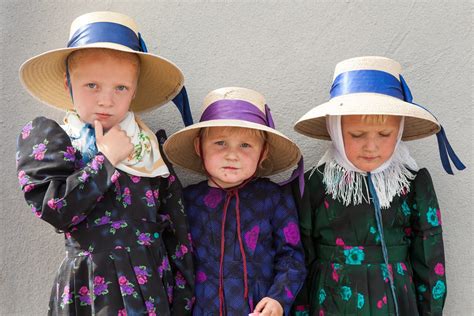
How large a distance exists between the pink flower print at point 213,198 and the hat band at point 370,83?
672mm

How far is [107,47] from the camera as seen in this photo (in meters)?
1.95

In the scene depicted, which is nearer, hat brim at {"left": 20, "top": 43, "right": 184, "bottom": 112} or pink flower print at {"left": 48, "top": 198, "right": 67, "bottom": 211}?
pink flower print at {"left": 48, "top": 198, "right": 67, "bottom": 211}

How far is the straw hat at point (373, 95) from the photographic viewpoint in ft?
6.86

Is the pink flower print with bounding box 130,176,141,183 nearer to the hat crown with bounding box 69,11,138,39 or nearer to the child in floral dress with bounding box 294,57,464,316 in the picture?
the hat crown with bounding box 69,11,138,39

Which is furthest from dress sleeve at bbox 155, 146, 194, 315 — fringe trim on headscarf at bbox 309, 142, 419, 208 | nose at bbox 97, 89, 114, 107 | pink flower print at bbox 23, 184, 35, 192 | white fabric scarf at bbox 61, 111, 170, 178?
fringe trim on headscarf at bbox 309, 142, 419, 208

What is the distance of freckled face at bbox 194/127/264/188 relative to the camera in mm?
2154

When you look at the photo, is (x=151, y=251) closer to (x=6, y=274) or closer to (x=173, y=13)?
(x=6, y=274)

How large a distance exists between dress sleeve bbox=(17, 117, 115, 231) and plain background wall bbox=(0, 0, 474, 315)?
73cm

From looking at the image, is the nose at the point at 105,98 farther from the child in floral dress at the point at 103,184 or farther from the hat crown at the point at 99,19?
the hat crown at the point at 99,19

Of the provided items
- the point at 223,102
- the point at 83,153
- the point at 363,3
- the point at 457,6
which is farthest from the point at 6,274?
the point at 457,6

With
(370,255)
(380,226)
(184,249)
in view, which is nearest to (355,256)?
(370,255)

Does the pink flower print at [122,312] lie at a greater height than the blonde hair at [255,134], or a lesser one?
lesser

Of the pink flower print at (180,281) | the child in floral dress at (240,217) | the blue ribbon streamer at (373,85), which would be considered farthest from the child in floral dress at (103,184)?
the blue ribbon streamer at (373,85)

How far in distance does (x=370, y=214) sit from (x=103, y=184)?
1.11 metres
